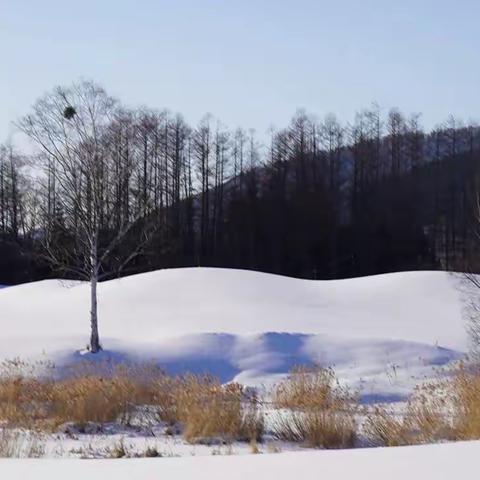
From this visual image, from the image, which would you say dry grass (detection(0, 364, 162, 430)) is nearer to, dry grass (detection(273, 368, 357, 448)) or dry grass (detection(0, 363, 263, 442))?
dry grass (detection(0, 363, 263, 442))

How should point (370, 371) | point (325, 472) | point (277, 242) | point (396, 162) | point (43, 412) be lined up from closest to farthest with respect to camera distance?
point (325, 472) → point (43, 412) → point (370, 371) → point (277, 242) → point (396, 162)

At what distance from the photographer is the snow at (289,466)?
4.47 m

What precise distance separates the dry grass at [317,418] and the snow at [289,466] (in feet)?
7.72

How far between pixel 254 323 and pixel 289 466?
15.8 metres

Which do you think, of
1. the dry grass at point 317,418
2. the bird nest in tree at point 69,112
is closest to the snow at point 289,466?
the dry grass at point 317,418

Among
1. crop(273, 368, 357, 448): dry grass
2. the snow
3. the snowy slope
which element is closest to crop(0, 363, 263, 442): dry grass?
crop(273, 368, 357, 448): dry grass

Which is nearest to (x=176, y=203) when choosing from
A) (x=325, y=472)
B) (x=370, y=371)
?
(x=370, y=371)

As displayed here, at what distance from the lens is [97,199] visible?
18062 mm

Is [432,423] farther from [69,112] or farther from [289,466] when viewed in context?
[69,112]

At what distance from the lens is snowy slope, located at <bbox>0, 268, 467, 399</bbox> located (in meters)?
16.5

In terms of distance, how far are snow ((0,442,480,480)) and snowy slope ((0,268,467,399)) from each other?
8241 millimetres

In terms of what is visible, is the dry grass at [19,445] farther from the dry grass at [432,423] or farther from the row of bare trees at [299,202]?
the row of bare trees at [299,202]

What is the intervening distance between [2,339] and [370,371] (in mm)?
8171

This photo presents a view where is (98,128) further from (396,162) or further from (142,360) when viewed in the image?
(396,162)
